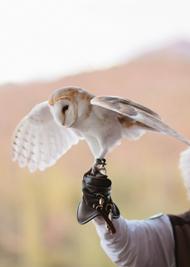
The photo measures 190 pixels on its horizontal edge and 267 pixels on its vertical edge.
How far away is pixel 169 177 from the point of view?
110 centimetres

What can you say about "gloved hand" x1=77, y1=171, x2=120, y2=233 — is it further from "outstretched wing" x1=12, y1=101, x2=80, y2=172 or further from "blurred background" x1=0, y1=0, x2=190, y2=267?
"blurred background" x1=0, y1=0, x2=190, y2=267

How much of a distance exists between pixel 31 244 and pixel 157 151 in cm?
35

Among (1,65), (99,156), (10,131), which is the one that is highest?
(1,65)

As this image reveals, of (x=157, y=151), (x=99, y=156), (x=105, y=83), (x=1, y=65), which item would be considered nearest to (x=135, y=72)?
(x=105, y=83)

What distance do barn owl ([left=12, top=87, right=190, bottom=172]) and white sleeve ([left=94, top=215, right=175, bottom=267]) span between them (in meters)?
0.14

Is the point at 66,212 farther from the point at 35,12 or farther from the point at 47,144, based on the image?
the point at 35,12

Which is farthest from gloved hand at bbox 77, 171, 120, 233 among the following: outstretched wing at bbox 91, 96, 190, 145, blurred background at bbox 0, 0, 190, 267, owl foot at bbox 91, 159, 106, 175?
blurred background at bbox 0, 0, 190, 267

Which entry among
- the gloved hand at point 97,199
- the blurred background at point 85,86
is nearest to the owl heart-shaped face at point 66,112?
the gloved hand at point 97,199

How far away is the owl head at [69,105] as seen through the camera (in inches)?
28.1

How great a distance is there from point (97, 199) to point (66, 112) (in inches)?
5.9

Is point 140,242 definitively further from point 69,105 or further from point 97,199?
point 69,105

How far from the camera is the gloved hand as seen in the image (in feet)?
2.48

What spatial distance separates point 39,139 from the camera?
83 centimetres

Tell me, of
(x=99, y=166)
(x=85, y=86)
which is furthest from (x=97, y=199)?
(x=85, y=86)
